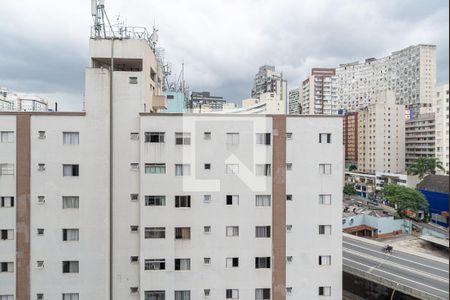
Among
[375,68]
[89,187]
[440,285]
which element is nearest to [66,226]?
[89,187]

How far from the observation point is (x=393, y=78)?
76375mm

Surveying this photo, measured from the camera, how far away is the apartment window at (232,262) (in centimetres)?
1146

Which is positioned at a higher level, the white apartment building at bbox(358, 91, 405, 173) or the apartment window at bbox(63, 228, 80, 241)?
the white apartment building at bbox(358, 91, 405, 173)

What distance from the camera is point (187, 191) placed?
11383mm

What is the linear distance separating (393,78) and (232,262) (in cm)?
8213

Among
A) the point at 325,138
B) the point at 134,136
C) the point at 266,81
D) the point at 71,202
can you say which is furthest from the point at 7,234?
the point at 266,81

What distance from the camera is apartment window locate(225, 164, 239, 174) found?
11461mm

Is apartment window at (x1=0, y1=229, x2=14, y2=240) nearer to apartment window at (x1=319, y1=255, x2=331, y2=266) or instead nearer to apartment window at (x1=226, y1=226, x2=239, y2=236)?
apartment window at (x1=226, y1=226, x2=239, y2=236)

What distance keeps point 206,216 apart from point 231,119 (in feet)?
13.1

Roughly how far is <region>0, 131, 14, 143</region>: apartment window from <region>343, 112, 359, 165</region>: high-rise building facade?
57249 millimetres

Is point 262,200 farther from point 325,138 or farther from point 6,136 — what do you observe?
point 6,136

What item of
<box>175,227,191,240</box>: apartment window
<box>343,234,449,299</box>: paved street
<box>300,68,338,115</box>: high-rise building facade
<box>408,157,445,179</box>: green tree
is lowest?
<box>343,234,449,299</box>: paved street

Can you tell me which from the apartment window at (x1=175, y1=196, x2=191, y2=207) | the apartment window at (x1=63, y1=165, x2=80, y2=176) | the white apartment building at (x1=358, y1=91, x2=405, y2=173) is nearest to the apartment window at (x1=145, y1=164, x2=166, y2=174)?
the apartment window at (x1=175, y1=196, x2=191, y2=207)

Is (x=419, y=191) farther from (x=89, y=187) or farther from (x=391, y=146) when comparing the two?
(x=89, y=187)
